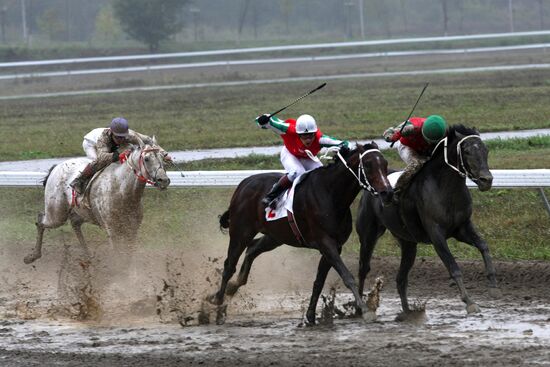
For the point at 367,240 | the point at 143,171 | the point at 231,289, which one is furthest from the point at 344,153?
the point at 143,171

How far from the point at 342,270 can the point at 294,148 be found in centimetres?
146

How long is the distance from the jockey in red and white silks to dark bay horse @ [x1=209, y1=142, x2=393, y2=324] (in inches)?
7.6

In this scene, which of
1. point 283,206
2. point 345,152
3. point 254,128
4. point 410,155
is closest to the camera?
point 345,152

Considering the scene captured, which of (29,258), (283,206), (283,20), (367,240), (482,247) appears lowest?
(283,20)

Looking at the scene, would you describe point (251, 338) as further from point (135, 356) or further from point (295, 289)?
point (295, 289)

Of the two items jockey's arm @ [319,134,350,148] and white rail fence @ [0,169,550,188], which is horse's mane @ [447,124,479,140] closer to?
jockey's arm @ [319,134,350,148]

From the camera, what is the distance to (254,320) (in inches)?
428

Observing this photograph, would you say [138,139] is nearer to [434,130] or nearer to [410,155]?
[410,155]

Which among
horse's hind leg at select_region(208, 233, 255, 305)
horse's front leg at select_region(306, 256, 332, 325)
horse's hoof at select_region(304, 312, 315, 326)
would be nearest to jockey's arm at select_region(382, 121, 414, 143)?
horse's front leg at select_region(306, 256, 332, 325)

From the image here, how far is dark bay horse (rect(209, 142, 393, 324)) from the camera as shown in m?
9.87

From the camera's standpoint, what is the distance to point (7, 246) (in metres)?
15.5

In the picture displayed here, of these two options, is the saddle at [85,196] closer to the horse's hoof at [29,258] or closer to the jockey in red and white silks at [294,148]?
the horse's hoof at [29,258]

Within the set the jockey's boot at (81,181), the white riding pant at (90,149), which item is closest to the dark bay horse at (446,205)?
the jockey's boot at (81,181)

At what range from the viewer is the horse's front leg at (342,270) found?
980cm
